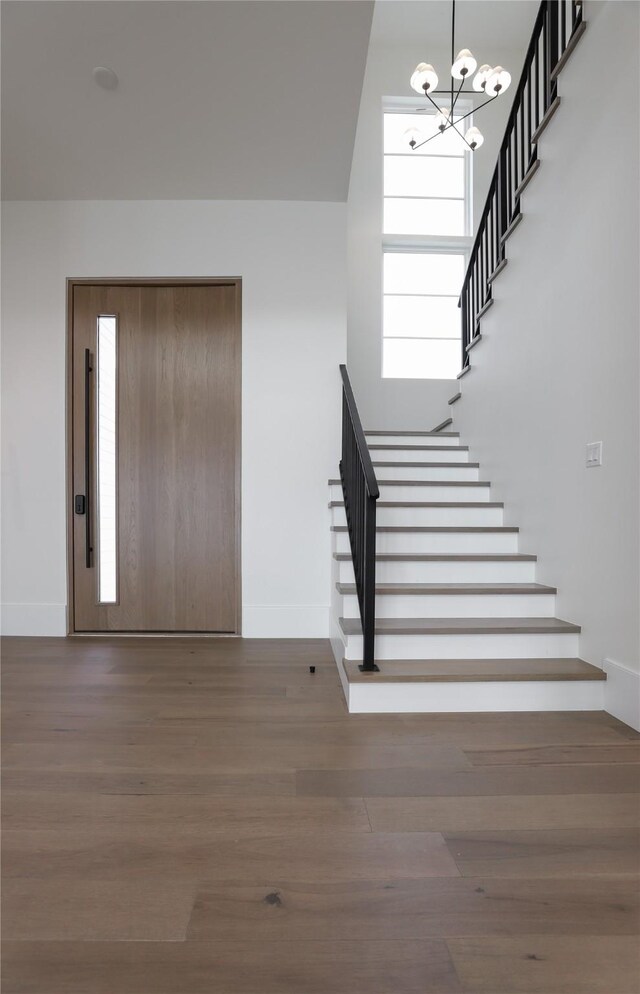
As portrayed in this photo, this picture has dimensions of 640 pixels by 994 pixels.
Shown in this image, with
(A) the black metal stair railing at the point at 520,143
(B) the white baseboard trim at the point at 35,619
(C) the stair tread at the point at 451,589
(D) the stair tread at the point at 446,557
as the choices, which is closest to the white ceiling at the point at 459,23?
(A) the black metal stair railing at the point at 520,143

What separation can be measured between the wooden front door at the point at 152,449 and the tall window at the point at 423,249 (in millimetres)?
3015

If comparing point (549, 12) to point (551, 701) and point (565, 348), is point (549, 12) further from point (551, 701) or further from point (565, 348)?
point (551, 701)

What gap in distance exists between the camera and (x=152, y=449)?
12.5 ft

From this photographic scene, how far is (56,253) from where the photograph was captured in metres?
3.77

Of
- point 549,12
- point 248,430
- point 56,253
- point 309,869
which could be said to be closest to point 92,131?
point 56,253

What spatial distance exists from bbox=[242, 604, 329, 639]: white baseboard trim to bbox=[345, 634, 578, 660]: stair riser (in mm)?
1161

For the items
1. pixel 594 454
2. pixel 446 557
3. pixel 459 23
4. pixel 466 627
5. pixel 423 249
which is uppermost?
pixel 459 23

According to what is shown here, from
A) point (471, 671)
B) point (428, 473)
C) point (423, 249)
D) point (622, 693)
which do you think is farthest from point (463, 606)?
point (423, 249)

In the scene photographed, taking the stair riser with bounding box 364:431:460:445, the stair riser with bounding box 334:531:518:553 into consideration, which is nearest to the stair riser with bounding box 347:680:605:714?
the stair riser with bounding box 334:531:518:553

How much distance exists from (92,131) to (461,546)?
3.26 metres

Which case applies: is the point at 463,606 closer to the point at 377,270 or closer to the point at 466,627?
the point at 466,627

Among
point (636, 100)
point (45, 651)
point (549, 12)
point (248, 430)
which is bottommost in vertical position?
point (45, 651)

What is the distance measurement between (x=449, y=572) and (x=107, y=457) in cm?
242

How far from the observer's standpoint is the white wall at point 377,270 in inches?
245
